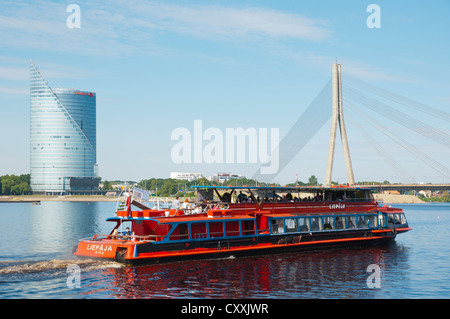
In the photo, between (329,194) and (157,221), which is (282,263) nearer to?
(157,221)

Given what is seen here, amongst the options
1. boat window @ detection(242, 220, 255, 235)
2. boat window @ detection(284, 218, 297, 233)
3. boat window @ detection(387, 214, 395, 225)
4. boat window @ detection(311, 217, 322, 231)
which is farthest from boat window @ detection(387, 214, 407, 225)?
boat window @ detection(242, 220, 255, 235)

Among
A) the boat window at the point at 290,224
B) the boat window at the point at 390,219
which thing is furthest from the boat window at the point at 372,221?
the boat window at the point at 290,224

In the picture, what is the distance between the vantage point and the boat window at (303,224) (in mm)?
40062

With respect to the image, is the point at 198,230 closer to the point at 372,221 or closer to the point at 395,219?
the point at 372,221

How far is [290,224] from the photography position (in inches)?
1549

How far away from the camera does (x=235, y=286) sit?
2734 cm

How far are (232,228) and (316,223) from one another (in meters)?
8.07

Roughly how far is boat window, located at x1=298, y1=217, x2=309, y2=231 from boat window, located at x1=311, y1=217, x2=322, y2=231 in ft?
1.83

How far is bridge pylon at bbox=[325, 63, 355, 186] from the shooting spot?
74.1m

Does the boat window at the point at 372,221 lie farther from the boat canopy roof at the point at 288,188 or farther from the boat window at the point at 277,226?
the boat window at the point at 277,226

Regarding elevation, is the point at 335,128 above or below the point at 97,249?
above

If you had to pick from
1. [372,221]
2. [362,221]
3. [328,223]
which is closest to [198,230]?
[328,223]
